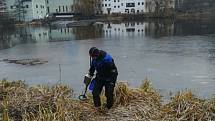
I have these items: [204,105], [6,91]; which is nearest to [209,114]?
[204,105]

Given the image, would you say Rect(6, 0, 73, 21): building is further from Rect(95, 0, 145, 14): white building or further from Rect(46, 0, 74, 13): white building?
Rect(95, 0, 145, 14): white building

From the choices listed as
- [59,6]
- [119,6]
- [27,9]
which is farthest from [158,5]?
[27,9]

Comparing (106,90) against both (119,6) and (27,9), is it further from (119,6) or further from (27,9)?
(119,6)

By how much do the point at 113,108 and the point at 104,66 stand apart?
3.25ft

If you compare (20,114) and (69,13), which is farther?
(69,13)

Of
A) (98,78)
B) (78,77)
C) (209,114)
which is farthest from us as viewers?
(78,77)

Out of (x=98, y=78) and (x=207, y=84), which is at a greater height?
(x=98, y=78)

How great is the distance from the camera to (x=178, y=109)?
7895 millimetres

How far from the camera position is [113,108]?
8.09 m

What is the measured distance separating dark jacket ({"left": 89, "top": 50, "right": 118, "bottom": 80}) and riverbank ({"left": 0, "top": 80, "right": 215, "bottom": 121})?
2.35 feet

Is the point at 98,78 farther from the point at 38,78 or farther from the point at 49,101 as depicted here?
the point at 38,78

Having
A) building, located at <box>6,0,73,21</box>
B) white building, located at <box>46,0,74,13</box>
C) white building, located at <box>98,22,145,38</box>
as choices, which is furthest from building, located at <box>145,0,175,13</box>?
white building, located at <box>98,22,145,38</box>

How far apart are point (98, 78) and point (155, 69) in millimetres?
9204

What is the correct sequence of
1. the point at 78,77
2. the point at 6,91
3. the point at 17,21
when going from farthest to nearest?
the point at 17,21 → the point at 78,77 → the point at 6,91
